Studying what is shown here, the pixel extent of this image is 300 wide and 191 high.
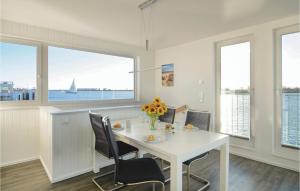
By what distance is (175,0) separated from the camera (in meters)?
2.29

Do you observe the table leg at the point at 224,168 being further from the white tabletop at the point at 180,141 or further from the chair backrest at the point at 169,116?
the chair backrest at the point at 169,116

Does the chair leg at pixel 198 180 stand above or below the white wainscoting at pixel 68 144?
below

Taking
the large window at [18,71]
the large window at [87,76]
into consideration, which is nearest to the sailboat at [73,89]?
the large window at [87,76]

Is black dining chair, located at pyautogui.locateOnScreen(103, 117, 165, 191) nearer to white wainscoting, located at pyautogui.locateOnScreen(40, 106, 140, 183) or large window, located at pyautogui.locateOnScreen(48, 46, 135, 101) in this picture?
white wainscoting, located at pyautogui.locateOnScreen(40, 106, 140, 183)

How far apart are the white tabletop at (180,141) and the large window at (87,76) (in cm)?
195

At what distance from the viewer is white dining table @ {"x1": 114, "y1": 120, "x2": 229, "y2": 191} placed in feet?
4.94

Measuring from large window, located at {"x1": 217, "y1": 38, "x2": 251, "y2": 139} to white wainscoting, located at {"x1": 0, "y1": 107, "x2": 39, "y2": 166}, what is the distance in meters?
3.65

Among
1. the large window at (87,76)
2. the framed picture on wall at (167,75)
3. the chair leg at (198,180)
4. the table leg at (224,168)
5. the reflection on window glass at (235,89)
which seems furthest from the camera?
the framed picture on wall at (167,75)

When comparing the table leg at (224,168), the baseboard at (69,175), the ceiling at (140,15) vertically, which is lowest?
the baseboard at (69,175)

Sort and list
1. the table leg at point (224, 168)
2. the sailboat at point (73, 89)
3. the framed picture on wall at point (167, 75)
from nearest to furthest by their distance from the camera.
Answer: the table leg at point (224, 168) → the sailboat at point (73, 89) → the framed picture on wall at point (167, 75)

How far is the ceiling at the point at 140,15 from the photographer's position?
2385 mm

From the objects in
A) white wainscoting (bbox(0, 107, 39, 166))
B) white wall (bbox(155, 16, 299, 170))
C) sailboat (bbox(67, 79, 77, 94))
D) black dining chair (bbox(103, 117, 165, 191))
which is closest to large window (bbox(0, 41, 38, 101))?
white wainscoting (bbox(0, 107, 39, 166))

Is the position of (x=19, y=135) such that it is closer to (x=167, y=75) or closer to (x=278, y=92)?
(x=167, y=75)

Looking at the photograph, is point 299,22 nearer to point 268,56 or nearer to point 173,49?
point 268,56
